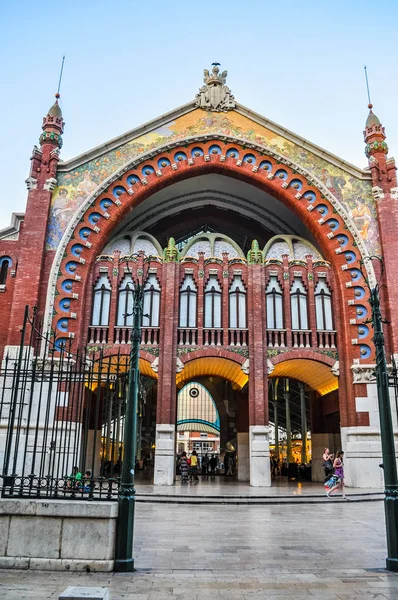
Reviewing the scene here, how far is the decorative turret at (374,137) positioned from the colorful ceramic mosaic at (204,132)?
1.92m

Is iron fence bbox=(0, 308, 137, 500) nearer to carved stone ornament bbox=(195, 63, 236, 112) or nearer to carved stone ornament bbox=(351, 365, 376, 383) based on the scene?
carved stone ornament bbox=(351, 365, 376, 383)

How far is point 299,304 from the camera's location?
2600 centimetres

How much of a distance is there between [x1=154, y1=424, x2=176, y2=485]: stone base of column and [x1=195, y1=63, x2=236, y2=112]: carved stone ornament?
17.5m

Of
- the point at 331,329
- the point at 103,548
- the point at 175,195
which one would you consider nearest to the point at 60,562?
the point at 103,548

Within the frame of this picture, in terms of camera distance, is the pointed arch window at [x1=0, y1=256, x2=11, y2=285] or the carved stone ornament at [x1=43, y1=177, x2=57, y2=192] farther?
the carved stone ornament at [x1=43, y1=177, x2=57, y2=192]

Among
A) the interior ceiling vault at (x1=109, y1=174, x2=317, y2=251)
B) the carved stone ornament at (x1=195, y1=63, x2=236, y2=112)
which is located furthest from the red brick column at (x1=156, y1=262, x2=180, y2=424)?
the carved stone ornament at (x1=195, y1=63, x2=236, y2=112)

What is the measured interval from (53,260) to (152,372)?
7.48 m

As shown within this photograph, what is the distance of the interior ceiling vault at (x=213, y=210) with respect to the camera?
2958cm

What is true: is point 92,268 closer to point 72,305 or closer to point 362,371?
point 72,305

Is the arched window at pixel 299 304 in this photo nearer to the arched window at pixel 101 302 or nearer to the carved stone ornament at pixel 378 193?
the carved stone ornament at pixel 378 193

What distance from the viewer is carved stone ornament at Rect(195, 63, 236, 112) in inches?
1127

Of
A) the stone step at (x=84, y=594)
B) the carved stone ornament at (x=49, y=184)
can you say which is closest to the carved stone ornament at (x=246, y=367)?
the carved stone ornament at (x=49, y=184)

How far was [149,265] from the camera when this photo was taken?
26.1 meters

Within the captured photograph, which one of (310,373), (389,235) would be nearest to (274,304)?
(310,373)
